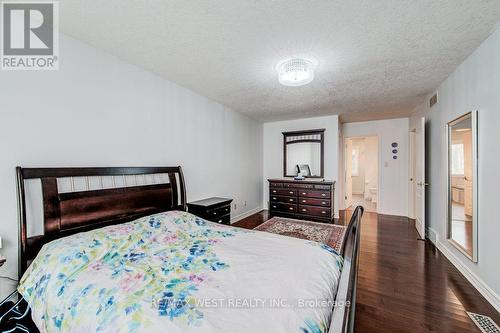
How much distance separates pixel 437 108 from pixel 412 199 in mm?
2360

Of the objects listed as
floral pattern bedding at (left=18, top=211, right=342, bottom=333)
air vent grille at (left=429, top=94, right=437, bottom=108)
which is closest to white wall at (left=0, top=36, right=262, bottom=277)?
floral pattern bedding at (left=18, top=211, right=342, bottom=333)

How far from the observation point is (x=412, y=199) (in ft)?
15.2

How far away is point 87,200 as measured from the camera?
1.85m

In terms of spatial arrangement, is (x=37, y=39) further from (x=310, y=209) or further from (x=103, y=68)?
(x=310, y=209)

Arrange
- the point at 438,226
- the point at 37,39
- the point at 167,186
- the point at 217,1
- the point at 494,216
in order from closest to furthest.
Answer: the point at 217,1 → the point at 37,39 → the point at 494,216 → the point at 167,186 → the point at 438,226

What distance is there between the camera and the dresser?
435 cm

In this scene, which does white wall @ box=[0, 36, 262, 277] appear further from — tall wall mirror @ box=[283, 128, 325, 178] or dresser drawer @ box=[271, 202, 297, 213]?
tall wall mirror @ box=[283, 128, 325, 178]

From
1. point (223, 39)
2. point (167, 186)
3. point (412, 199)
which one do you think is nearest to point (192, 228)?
point (167, 186)

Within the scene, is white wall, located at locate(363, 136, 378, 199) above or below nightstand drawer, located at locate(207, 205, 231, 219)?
above

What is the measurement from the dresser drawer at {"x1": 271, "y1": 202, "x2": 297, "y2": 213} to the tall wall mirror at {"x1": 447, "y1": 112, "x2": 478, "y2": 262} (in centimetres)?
256

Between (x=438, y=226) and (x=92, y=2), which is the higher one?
(x=92, y=2)

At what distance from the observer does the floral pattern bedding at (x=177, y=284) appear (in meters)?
0.90

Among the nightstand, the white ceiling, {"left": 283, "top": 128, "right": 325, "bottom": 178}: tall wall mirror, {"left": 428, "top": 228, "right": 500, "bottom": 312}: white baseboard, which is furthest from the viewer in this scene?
{"left": 283, "top": 128, "right": 325, "bottom": 178}: tall wall mirror

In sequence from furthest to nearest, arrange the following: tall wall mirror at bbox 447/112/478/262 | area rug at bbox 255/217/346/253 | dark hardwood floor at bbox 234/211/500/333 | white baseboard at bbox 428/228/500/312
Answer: area rug at bbox 255/217/346/253 → tall wall mirror at bbox 447/112/478/262 → white baseboard at bbox 428/228/500/312 → dark hardwood floor at bbox 234/211/500/333
